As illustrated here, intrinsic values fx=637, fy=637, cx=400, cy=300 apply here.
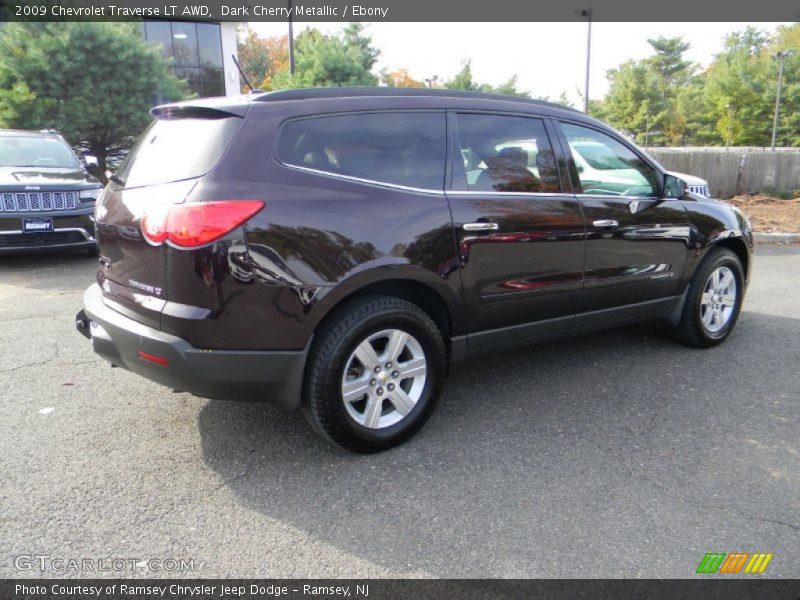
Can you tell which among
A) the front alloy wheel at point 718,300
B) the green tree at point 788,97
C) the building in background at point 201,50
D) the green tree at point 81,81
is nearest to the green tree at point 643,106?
the green tree at point 788,97

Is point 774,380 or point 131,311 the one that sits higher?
point 131,311

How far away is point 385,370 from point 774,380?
2774mm

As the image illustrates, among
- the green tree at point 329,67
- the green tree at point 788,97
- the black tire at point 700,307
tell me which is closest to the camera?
the black tire at point 700,307

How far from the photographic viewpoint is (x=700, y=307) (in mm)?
4773

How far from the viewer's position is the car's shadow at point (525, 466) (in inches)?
101

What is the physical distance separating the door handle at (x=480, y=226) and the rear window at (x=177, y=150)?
1258mm

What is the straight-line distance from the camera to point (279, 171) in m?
2.89

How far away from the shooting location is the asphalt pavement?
2.47 meters

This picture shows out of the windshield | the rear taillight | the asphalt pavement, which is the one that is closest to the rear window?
the rear taillight

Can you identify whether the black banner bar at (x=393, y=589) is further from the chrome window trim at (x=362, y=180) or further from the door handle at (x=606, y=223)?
the door handle at (x=606, y=223)

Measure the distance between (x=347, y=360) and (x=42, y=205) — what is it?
650 centimetres

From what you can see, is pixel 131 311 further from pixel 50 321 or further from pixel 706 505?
→ pixel 50 321

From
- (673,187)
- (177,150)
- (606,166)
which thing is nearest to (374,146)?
(177,150)

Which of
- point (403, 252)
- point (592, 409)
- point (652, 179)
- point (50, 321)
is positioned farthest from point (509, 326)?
point (50, 321)
